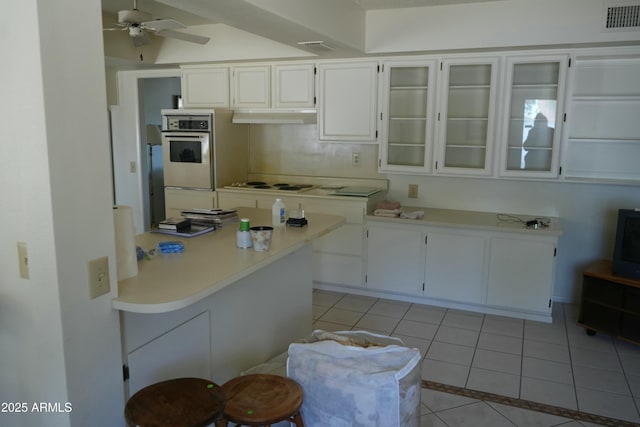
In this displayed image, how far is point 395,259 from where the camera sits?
443cm

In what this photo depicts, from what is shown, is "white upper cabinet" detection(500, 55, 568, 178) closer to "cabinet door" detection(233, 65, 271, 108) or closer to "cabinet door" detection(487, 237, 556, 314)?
"cabinet door" detection(487, 237, 556, 314)

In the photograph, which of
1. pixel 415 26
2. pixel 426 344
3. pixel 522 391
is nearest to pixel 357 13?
pixel 415 26

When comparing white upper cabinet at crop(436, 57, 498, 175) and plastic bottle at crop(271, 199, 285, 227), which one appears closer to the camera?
plastic bottle at crop(271, 199, 285, 227)

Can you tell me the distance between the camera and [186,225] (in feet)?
9.12

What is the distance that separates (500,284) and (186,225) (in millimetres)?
2698

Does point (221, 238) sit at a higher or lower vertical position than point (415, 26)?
lower

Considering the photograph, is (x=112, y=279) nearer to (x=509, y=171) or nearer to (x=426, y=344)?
(x=426, y=344)

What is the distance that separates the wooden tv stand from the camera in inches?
137

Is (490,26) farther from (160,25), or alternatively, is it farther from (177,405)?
(177,405)

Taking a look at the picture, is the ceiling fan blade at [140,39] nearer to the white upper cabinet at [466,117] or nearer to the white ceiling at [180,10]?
the white ceiling at [180,10]

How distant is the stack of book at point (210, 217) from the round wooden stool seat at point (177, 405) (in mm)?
1335

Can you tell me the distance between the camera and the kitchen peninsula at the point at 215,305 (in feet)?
5.86

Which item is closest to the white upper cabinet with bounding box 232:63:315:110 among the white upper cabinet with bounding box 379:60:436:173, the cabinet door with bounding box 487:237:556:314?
the white upper cabinet with bounding box 379:60:436:173

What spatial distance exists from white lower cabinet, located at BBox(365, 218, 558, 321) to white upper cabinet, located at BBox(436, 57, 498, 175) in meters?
0.62
